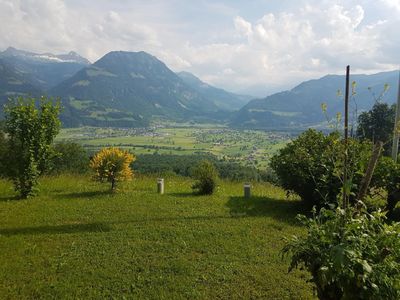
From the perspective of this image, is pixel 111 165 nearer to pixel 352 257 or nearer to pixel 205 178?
pixel 205 178

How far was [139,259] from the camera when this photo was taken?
7.39 metres

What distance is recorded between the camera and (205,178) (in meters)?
A: 13.3

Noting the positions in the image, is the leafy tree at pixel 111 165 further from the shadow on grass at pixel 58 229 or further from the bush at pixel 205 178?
the shadow on grass at pixel 58 229

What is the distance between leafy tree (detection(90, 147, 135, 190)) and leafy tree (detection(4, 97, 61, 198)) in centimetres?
198

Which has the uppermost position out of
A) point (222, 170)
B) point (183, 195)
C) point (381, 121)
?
point (381, 121)

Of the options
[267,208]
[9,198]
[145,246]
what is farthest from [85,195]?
[267,208]

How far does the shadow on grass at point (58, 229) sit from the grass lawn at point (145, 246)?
26 mm

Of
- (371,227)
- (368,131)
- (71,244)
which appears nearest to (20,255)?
(71,244)

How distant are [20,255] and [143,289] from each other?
10.6ft

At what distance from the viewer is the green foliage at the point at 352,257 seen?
4035 millimetres

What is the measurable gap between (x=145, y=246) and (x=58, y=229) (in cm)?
277

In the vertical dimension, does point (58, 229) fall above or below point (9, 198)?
below

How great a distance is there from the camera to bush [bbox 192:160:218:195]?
1334cm

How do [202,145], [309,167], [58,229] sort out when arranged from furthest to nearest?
1. [202,145]
2. [309,167]
3. [58,229]
